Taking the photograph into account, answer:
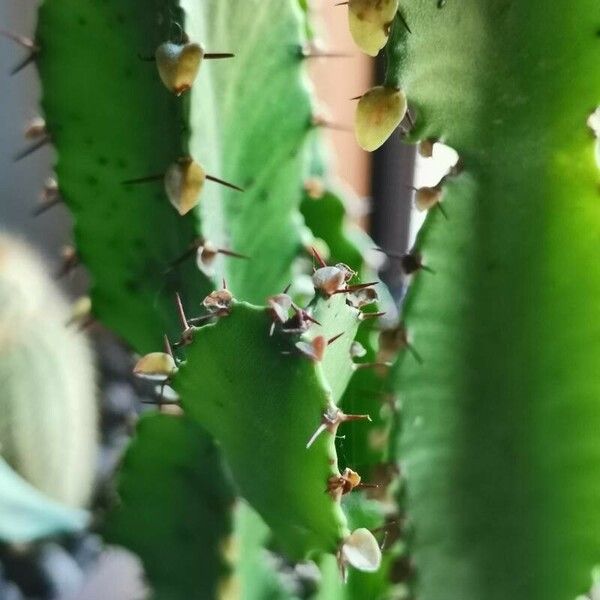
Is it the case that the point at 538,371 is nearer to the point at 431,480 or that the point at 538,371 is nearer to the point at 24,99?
the point at 431,480

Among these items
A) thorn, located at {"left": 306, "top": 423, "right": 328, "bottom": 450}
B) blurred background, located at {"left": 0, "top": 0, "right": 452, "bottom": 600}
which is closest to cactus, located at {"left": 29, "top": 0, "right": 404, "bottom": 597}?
thorn, located at {"left": 306, "top": 423, "right": 328, "bottom": 450}

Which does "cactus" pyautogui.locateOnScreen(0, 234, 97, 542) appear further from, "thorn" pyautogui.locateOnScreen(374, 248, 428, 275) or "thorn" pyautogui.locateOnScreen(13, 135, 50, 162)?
"thorn" pyautogui.locateOnScreen(374, 248, 428, 275)

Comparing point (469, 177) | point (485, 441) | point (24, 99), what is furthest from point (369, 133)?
point (24, 99)

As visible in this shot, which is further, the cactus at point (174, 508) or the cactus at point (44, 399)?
the cactus at point (44, 399)

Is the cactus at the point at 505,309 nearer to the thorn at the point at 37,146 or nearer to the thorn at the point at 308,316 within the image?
the thorn at the point at 308,316

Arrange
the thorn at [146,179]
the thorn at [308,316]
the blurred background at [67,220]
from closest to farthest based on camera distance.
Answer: the thorn at [308,316], the thorn at [146,179], the blurred background at [67,220]

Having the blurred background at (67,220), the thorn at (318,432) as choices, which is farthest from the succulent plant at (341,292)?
the blurred background at (67,220)

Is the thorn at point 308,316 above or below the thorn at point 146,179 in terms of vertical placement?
below
